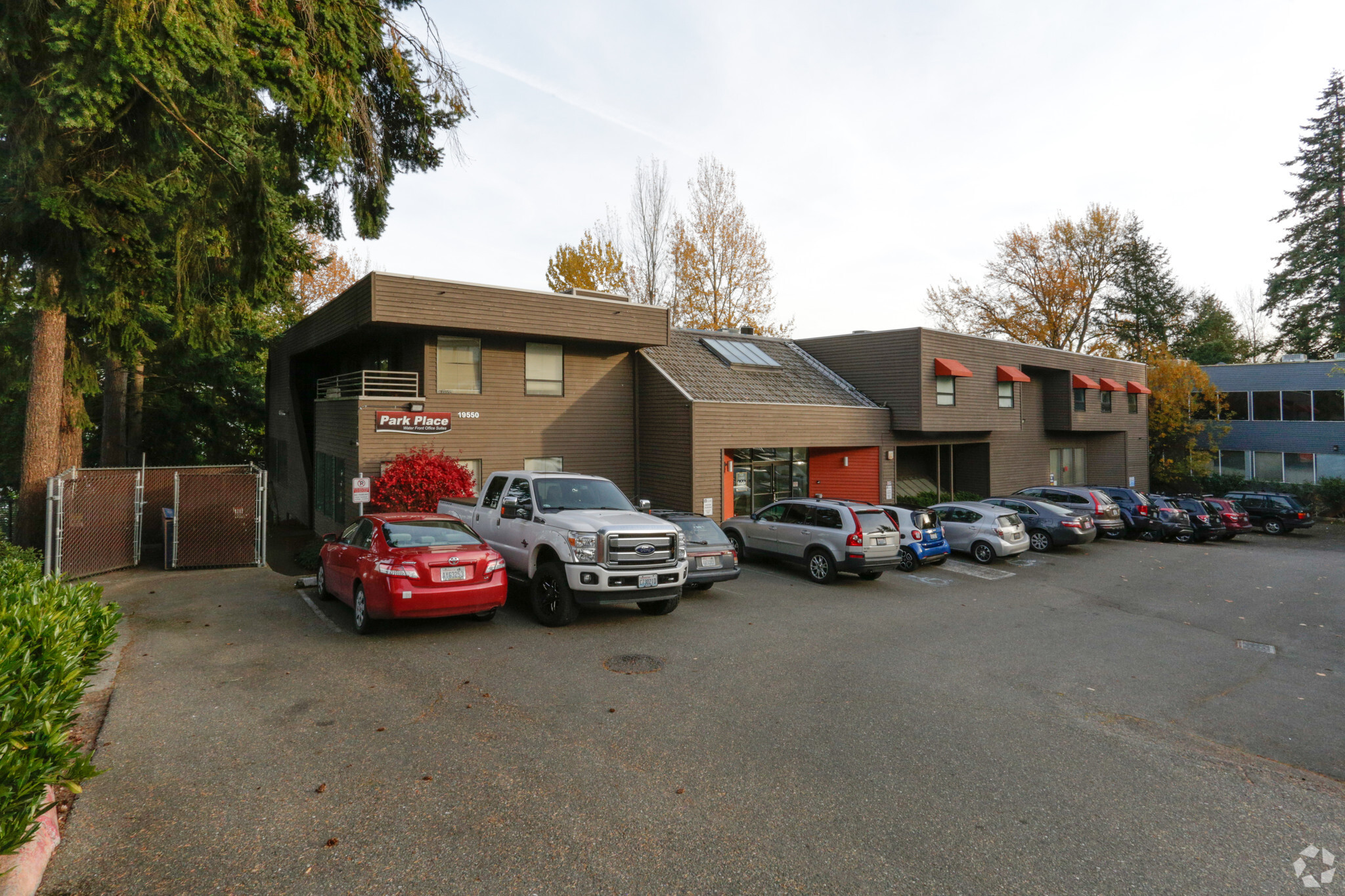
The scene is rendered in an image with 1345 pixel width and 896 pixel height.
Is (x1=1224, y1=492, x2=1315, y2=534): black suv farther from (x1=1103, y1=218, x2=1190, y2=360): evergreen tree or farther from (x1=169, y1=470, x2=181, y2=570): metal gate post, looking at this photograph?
(x1=169, y1=470, x2=181, y2=570): metal gate post

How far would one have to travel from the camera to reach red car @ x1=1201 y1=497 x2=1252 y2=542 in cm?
2492

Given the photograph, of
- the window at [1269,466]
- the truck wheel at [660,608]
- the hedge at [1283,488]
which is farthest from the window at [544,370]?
the window at [1269,466]

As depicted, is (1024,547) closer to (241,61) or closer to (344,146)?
(344,146)

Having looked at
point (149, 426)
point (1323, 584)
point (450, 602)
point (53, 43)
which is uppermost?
point (53, 43)

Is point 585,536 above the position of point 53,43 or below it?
below

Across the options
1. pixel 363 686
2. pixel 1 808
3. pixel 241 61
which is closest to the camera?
pixel 1 808

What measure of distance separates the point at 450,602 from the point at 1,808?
5611 millimetres

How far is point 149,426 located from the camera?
95.6 feet

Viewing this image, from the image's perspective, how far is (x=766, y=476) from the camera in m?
21.6

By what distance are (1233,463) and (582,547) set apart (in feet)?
150

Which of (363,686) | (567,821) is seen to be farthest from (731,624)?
(567,821)

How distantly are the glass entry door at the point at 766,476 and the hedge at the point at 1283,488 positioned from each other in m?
29.1

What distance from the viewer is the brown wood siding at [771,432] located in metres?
18.5

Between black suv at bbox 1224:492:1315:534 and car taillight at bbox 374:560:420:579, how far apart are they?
3319 centimetres
